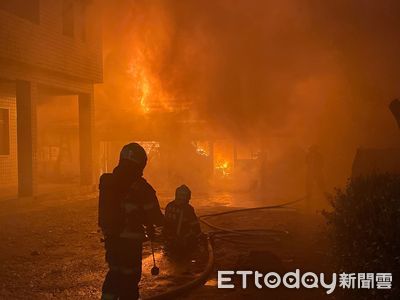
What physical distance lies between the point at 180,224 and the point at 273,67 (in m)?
10.7

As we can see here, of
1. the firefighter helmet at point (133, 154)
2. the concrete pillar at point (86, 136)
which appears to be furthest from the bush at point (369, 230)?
the concrete pillar at point (86, 136)

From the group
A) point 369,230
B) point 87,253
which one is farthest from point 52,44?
point 369,230

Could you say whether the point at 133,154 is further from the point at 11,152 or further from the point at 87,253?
the point at 11,152

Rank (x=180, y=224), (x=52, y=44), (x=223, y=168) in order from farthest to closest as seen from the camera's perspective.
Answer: (x=223, y=168)
(x=52, y=44)
(x=180, y=224)

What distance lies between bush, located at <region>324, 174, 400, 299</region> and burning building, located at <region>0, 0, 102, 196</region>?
987 cm

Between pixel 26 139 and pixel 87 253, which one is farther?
A: pixel 26 139

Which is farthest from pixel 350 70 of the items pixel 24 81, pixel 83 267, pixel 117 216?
pixel 117 216

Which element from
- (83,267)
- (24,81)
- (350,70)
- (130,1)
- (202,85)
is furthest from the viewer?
(202,85)

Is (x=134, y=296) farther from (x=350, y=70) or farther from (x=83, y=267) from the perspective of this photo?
(x=350, y=70)

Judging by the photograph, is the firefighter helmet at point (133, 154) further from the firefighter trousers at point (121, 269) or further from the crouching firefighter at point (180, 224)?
the crouching firefighter at point (180, 224)

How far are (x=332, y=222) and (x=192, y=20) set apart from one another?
43.5ft

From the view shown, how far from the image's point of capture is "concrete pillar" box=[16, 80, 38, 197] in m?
12.5

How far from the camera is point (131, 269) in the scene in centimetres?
407

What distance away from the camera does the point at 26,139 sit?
12.6 m
